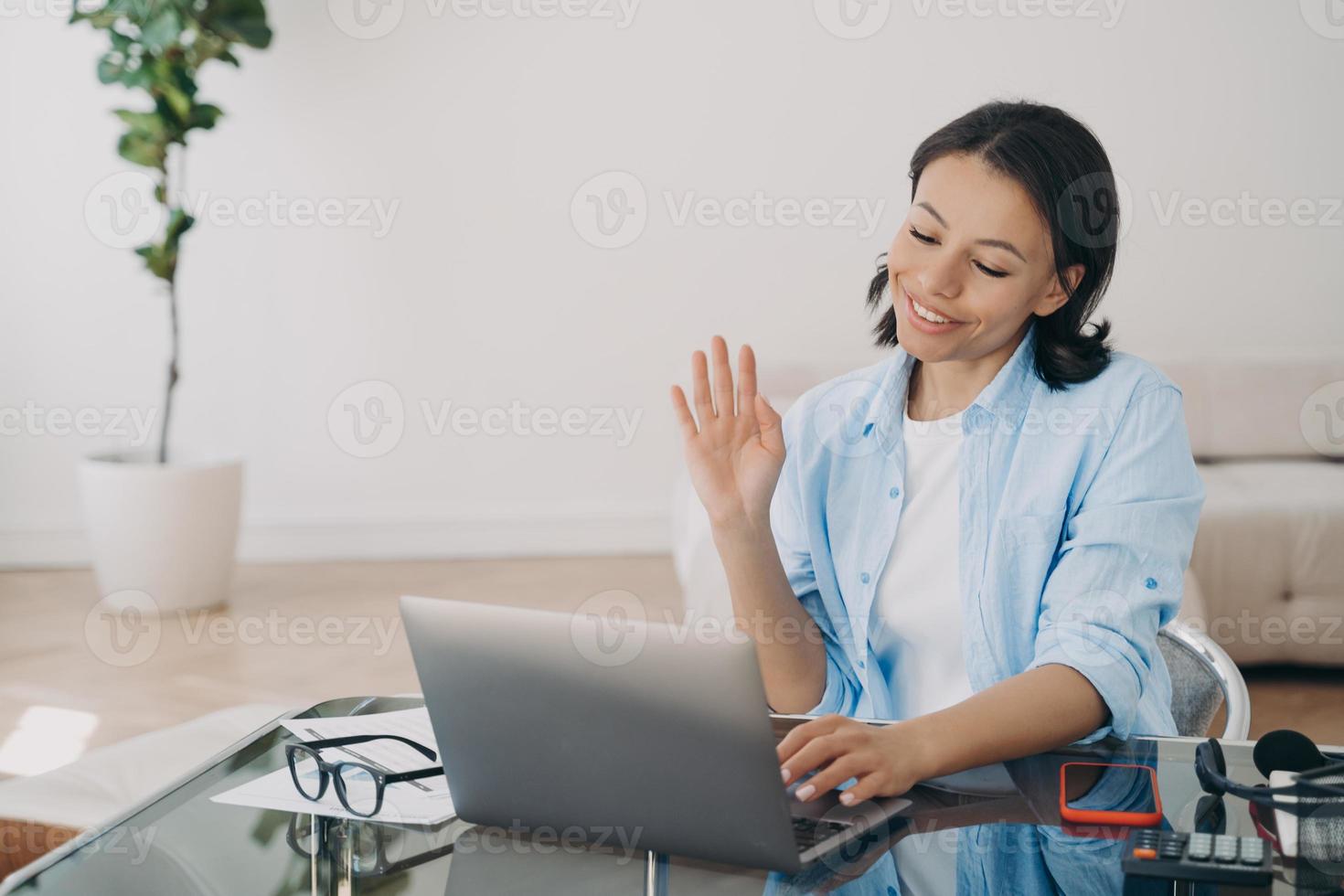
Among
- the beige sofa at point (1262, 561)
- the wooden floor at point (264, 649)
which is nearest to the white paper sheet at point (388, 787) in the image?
the beige sofa at point (1262, 561)

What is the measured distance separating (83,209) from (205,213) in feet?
1.27

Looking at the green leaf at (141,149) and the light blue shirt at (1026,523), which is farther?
the green leaf at (141,149)

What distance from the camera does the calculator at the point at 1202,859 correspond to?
79cm

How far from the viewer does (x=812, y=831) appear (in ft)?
2.89

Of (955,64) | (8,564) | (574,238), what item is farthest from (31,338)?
(955,64)

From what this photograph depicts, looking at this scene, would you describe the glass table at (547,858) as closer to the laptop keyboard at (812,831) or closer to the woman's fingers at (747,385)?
the laptop keyboard at (812,831)

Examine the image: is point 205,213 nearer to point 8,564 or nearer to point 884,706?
point 8,564

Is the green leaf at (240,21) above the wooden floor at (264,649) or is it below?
above

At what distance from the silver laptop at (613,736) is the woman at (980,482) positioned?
0.34 meters

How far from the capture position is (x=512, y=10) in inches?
167

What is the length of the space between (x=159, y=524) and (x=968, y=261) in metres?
2.95

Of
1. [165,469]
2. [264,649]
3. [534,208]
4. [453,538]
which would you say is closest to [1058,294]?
[264,649]

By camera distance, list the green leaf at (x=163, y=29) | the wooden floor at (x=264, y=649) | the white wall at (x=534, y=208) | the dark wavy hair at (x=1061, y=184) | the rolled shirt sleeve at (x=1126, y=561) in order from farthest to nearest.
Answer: the white wall at (x=534, y=208), the green leaf at (x=163, y=29), the wooden floor at (x=264, y=649), the dark wavy hair at (x=1061, y=184), the rolled shirt sleeve at (x=1126, y=561)

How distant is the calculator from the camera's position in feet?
2.59
